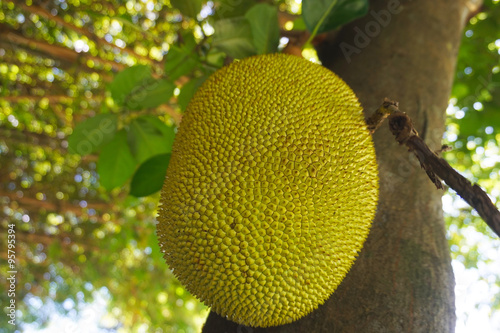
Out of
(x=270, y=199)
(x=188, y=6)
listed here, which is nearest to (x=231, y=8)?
(x=188, y=6)

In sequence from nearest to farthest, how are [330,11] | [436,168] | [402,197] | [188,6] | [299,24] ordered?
[436,168] → [402,197] → [330,11] → [188,6] → [299,24]

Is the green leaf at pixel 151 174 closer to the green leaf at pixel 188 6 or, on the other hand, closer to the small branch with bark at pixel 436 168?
the green leaf at pixel 188 6

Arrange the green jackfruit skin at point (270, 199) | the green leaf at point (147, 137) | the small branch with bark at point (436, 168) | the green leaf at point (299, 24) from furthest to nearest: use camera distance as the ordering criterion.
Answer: the green leaf at point (299, 24) < the green leaf at point (147, 137) < the green jackfruit skin at point (270, 199) < the small branch with bark at point (436, 168)

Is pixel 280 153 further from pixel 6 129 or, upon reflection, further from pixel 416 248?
pixel 6 129

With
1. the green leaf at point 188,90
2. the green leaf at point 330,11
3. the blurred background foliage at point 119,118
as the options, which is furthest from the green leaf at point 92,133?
the green leaf at point 330,11

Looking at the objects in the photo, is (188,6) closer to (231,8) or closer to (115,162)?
(231,8)

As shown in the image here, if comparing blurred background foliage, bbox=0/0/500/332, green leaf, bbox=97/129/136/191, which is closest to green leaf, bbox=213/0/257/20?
blurred background foliage, bbox=0/0/500/332

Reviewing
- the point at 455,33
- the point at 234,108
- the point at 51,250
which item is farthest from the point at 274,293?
the point at 51,250
